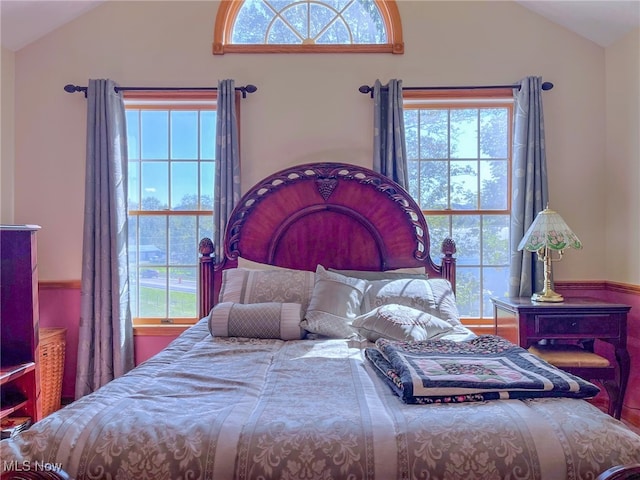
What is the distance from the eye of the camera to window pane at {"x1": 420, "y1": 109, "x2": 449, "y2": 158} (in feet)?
11.6

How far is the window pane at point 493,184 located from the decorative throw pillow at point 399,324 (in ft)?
4.60

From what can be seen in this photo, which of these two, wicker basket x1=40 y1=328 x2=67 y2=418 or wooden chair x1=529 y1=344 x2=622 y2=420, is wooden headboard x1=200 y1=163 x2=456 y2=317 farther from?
wicker basket x1=40 y1=328 x2=67 y2=418

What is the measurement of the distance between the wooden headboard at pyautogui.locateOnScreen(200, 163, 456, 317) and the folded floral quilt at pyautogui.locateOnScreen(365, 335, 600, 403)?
130cm

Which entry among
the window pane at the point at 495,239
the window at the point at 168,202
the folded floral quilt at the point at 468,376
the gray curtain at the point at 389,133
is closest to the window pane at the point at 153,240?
the window at the point at 168,202

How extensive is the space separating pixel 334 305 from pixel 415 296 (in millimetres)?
493

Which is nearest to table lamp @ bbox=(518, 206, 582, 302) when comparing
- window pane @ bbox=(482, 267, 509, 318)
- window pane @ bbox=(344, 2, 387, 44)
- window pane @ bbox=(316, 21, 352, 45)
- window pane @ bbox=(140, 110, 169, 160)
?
A: window pane @ bbox=(482, 267, 509, 318)

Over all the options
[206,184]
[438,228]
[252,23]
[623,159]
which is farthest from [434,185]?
[252,23]

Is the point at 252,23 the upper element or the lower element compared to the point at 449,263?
upper

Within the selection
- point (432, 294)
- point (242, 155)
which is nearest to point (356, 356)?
point (432, 294)

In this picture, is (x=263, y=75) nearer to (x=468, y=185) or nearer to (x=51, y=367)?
(x=468, y=185)

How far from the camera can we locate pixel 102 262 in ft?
10.5

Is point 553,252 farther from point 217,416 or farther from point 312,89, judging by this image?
point 217,416

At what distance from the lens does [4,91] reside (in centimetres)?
338

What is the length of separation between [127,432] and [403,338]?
1409 mm
